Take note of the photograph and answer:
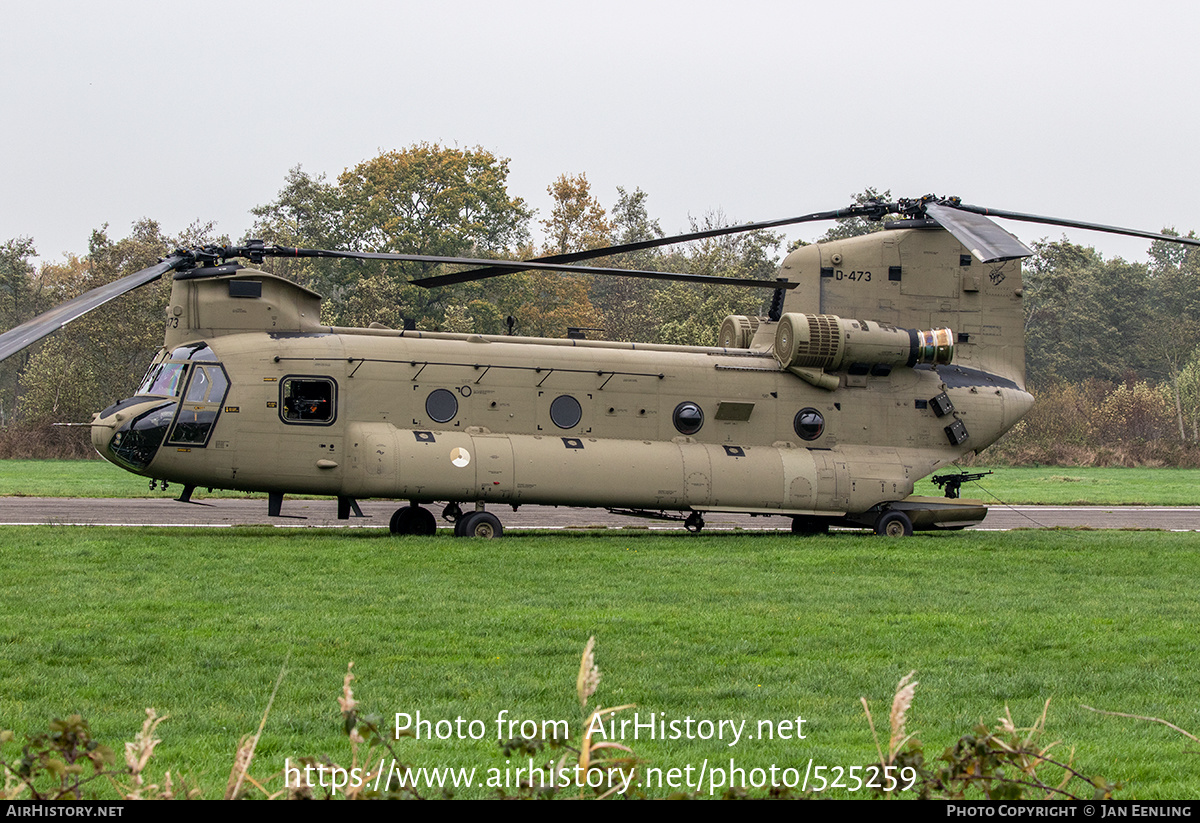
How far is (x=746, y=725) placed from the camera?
7184 mm

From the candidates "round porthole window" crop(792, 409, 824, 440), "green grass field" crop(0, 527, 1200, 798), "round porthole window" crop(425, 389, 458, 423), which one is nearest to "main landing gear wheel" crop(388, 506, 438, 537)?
"round porthole window" crop(425, 389, 458, 423)

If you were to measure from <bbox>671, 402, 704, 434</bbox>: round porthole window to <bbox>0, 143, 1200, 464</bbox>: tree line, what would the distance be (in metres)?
26.9

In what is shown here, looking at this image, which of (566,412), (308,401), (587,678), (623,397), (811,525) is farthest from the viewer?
(811,525)

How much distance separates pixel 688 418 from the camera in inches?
782

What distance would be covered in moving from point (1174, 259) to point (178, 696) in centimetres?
11952

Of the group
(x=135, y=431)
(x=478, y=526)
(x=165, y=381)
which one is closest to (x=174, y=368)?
(x=165, y=381)

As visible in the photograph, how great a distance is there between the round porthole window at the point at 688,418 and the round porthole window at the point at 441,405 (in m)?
3.88

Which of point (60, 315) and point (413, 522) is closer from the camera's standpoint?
point (60, 315)

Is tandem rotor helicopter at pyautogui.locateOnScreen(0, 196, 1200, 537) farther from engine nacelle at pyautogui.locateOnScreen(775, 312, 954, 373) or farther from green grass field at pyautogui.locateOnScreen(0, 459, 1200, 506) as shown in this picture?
green grass field at pyautogui.locateOnScreen(0, 459, 1200, 506)

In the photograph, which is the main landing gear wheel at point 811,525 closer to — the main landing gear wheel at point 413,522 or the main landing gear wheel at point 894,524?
the main landing gear wheel at point 894,524

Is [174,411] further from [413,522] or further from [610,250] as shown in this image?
[610,250]

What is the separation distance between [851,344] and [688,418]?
3265 millimetres

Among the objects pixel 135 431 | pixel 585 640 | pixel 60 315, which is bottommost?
pixel 585 640

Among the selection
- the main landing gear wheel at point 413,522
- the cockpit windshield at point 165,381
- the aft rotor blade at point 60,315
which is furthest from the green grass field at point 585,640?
the main landing gear wheel at point 413,522
